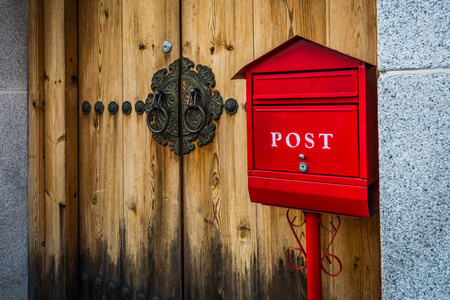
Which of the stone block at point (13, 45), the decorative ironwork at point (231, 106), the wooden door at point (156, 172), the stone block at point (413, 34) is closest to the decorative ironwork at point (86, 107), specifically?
the wooden door at point (156, 172)

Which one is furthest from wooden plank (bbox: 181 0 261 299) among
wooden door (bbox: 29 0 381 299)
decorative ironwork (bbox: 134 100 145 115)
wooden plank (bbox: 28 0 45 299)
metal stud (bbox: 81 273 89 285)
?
wooden plank (bbox: 28 0 45 299)

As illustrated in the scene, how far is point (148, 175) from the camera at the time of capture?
2.20m

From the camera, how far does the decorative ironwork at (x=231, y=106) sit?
1915mm

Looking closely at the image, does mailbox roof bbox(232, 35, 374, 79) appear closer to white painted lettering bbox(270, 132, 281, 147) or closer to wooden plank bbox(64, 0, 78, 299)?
white painted lettering bbox(270, 132, 281, 147)

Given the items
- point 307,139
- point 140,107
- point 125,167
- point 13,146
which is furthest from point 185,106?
point 13,146

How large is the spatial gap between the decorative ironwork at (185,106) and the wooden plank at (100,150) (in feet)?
0.94

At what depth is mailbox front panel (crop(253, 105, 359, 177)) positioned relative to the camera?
1.26 metres

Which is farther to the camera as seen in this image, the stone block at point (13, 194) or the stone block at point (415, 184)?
the stone block at point (13, 194)

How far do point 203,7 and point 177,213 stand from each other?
1081 millimetres

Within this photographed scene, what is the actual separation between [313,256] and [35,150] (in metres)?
1.82

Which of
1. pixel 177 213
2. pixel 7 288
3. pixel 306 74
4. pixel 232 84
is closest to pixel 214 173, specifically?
pixel 177 213

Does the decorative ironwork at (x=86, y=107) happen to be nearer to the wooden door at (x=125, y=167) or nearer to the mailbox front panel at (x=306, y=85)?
the wooden door at (x=125, y=167)

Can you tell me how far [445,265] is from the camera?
45.3 inches

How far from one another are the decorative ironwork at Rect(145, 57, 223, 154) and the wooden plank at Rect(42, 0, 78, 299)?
580mm
